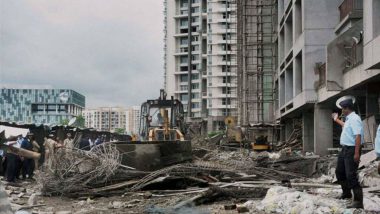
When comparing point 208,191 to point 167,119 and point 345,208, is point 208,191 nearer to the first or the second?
point 345,208

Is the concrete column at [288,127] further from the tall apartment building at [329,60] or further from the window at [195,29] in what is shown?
the window at [195,29]

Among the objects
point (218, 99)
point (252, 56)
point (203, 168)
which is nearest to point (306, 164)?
point (203, 168)

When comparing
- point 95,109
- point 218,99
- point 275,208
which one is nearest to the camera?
point 275,208

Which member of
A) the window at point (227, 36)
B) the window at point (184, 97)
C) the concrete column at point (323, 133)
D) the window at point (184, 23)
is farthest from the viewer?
the window at point (184, 23)

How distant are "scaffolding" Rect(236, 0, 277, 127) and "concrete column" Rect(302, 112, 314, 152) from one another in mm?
14549

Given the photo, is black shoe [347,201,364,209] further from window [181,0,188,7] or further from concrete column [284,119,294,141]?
window [181,0,188,7]

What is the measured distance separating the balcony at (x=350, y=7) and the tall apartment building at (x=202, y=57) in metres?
64.8

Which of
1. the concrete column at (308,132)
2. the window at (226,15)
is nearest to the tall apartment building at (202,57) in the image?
the window at (226,15)

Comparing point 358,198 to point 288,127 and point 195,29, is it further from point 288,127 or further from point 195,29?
point 195,29

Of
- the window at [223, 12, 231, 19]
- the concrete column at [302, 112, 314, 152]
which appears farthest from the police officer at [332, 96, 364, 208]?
the window at [223, 12, 231, 19]

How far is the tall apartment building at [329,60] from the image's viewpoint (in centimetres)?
1585

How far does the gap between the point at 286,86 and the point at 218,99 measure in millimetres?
61631

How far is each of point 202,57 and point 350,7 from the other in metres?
80.8

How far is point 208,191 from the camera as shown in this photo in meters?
11.0
